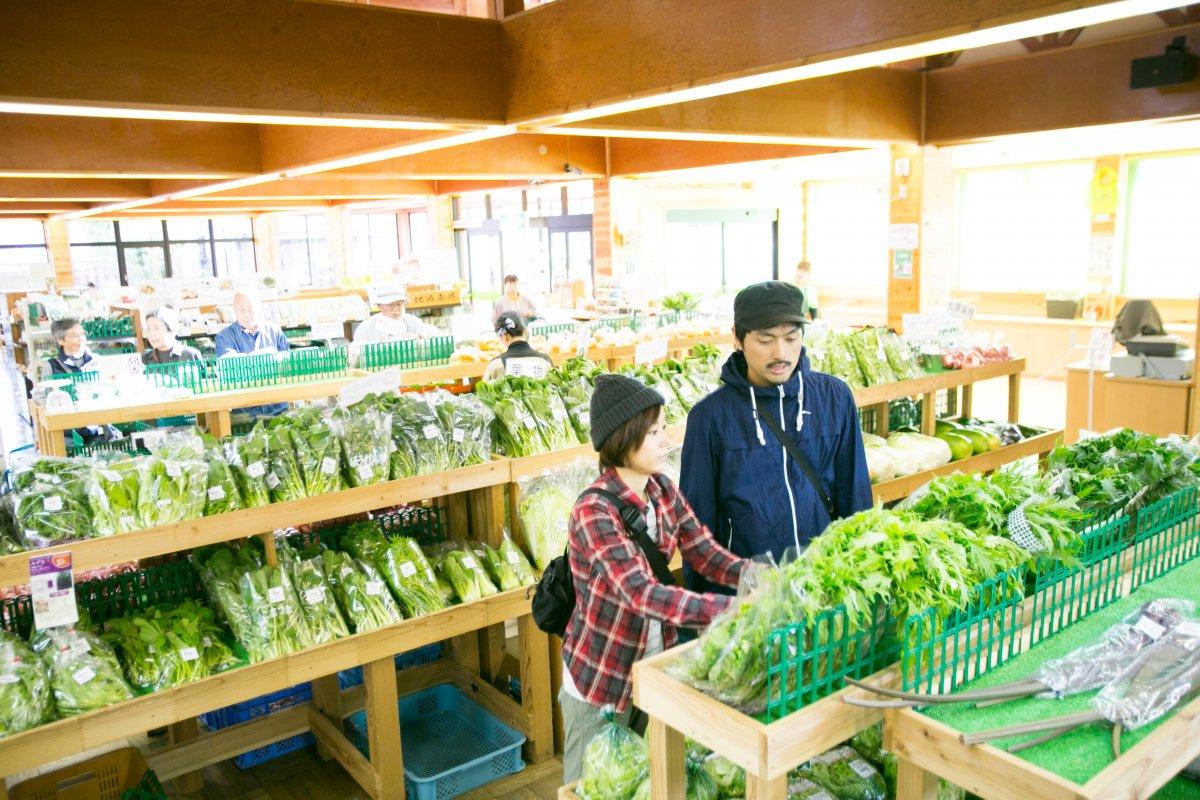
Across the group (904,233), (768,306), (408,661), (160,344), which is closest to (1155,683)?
(768,306)

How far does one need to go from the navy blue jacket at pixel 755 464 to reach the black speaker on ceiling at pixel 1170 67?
425cm

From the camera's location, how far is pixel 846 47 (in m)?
2.79

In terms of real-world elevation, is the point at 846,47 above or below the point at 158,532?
above

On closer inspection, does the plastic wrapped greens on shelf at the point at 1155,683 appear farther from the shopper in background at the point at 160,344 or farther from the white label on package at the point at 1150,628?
the shopper in background at the point at 160,344

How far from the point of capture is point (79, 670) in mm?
3035

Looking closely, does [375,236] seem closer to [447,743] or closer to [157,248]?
[157,248]

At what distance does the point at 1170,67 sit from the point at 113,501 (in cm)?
614

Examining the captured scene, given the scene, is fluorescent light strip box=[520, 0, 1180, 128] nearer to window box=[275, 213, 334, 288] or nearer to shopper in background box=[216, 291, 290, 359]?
shopper in background box=[216, 291, 290, 359]

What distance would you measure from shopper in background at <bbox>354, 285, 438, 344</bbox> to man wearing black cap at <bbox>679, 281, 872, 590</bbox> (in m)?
5.03

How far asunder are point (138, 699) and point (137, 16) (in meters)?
2.32

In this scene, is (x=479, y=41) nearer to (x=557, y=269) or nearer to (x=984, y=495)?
(x=984, y=495)

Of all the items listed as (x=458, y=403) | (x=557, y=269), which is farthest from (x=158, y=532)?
(x=557, y=269)

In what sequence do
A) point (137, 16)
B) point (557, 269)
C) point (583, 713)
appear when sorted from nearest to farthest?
1. point (583, 713)
2. point (137, 16)
3. point (557, 269)

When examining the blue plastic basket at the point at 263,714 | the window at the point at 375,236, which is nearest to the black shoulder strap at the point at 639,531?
the blue plastic basket at the point at 263,714
